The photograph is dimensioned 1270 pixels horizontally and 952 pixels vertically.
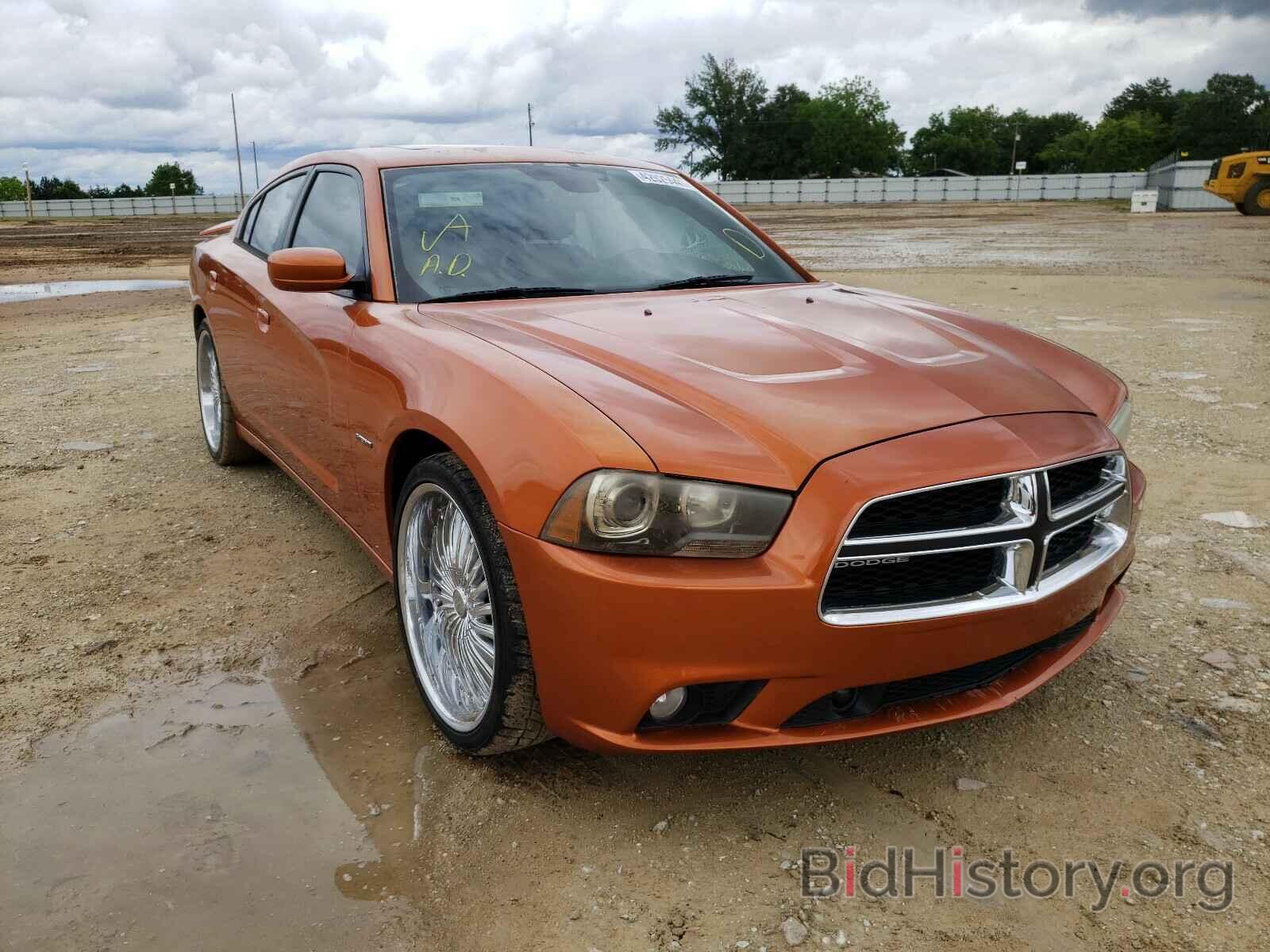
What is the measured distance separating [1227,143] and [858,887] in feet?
359

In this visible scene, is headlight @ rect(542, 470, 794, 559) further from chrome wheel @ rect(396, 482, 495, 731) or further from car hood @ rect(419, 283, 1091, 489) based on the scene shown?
chrome wheel @ rect(396, 482, 495, 731)

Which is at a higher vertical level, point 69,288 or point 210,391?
point 210,391

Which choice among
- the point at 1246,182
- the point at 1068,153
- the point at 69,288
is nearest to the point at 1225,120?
the point at 1068,153

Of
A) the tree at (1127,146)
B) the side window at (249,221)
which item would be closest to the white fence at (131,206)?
the side window at (249,221)

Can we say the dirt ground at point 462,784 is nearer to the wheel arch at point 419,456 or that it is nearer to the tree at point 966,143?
the wheel arch at point 419,456

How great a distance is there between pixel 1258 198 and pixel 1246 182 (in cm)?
57

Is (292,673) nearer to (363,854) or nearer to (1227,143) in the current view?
(363,854)

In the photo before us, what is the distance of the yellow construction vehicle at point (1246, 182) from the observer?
28.7 meters

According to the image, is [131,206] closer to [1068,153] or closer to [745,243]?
[745,243]

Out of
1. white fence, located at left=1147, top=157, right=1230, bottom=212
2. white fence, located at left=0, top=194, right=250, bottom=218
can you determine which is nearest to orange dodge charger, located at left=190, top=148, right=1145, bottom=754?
white fence, located at left=1147, top=157, right=1230, bottom=212

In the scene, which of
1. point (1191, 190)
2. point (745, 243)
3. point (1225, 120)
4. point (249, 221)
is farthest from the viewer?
point (1225, 120)

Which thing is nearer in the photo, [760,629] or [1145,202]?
[760,629]

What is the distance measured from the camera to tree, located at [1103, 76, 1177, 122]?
113 meters

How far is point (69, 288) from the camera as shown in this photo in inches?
606
